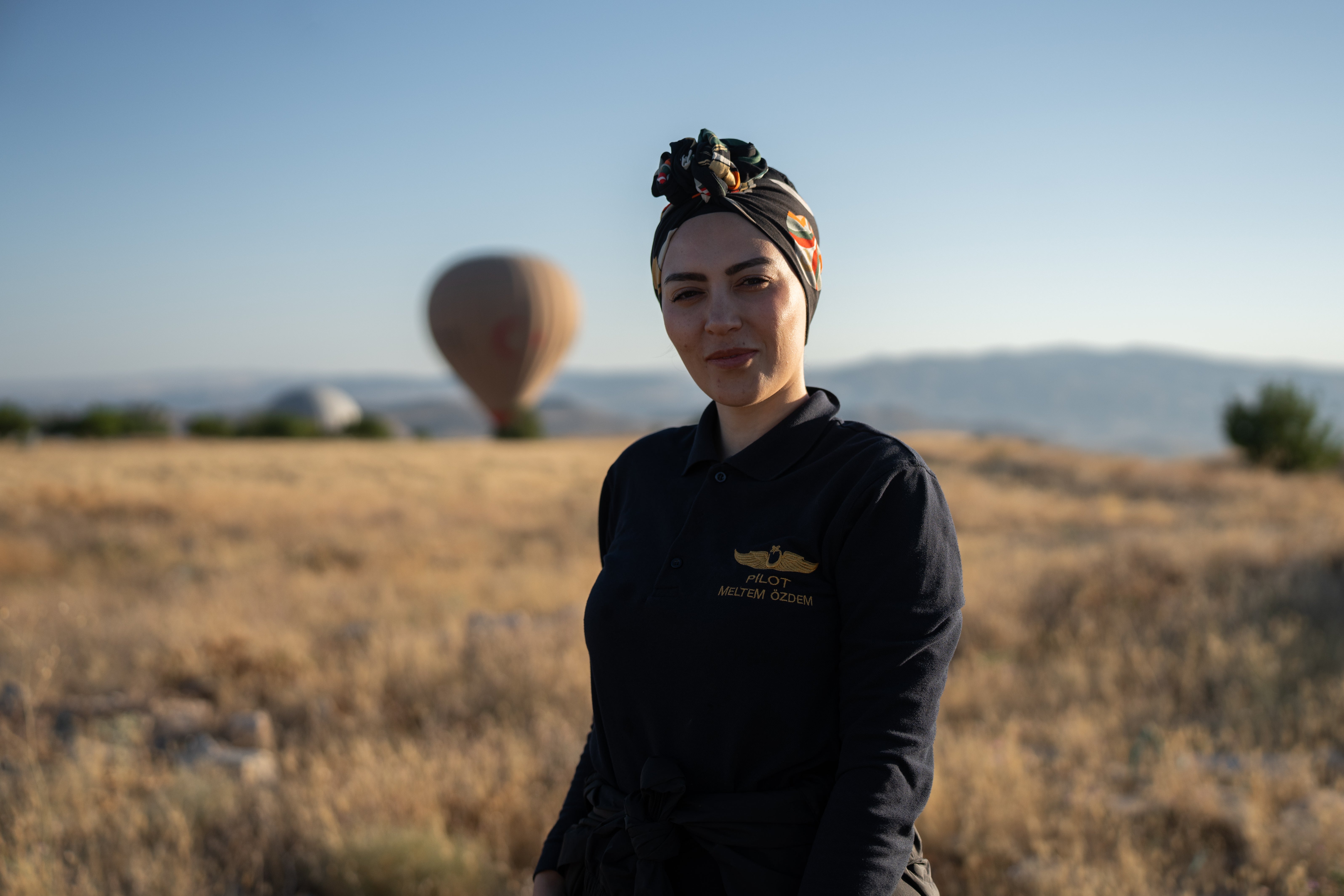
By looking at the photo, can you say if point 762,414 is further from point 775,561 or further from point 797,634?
point 797,634

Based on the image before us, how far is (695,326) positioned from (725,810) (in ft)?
3.21

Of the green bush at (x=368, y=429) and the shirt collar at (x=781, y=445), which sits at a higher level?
the shirt collar at (x=781, y=445)

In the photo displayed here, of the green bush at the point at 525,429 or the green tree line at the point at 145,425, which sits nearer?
the green tree line at the point at 145,425

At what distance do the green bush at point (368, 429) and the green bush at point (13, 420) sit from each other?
1962cm

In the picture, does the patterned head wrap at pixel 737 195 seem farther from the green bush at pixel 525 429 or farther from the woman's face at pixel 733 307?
the green bush at pixel 525 429

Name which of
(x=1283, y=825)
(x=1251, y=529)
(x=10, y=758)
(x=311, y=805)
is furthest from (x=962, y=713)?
(x=1251, y=529)

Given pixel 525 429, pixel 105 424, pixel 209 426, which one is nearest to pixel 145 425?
pixel 105 424

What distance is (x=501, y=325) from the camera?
4262cm

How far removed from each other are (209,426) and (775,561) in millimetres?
65999

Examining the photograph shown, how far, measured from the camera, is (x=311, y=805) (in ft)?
14.4

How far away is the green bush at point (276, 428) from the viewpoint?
198 ft

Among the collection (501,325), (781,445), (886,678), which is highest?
(501,325)

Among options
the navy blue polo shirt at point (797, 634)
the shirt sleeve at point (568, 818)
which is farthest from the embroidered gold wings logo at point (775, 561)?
the shirt sleeve at point (568, 818)

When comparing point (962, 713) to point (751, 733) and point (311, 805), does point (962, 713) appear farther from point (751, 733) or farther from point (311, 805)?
point (751, 733)
